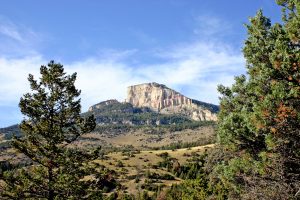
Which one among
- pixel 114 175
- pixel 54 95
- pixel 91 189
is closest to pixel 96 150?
pixel 91 189

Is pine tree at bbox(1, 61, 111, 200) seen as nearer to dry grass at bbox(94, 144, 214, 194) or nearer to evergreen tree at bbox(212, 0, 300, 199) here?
evergreen tree at bbox(212, 0, 300, 199)

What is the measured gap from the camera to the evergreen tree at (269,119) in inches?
750

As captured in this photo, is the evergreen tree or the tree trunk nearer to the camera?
the evergreen tree

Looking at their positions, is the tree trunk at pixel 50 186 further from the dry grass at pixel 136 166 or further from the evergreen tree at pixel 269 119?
the dry grass at pixel 136 166

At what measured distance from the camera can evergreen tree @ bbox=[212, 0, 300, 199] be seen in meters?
19.0

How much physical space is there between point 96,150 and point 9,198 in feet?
26.7

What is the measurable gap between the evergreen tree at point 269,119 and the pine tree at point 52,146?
12294 mm

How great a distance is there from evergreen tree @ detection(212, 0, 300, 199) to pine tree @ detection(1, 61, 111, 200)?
12.3m

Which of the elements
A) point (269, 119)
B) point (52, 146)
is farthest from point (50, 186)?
point (269, 119)

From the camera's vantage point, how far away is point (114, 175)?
388 feet

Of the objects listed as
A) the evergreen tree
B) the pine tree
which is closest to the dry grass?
the pine tree

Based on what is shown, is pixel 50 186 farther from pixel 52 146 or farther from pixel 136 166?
pixel 136 166

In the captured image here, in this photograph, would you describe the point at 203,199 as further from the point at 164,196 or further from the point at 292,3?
the point at 292,3

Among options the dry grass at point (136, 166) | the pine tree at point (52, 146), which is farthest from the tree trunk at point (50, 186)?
the dry grass at point (136, 166)
